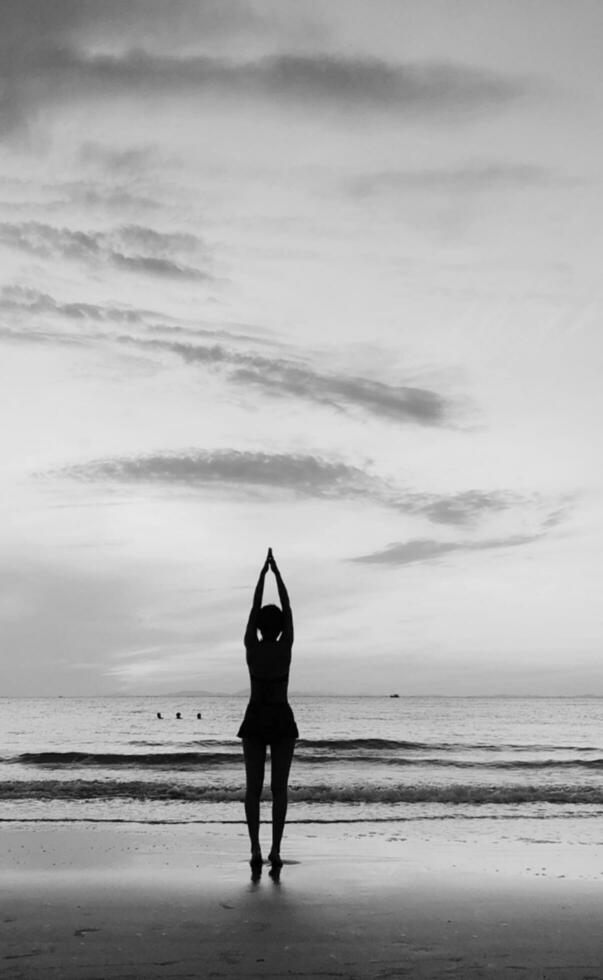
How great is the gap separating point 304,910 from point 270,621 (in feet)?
6.95

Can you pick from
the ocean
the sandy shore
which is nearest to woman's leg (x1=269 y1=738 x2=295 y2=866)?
the sandy shore

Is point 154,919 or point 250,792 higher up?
point 250,792

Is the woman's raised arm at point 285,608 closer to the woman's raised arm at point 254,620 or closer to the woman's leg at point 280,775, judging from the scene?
the woman's raised arm at point 254,620

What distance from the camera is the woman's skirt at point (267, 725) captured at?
276 inches

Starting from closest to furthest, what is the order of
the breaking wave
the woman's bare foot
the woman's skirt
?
the woman's skirt < the woman's bare foot < the breaking wave

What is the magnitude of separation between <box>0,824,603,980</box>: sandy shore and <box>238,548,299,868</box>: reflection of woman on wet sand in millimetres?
902

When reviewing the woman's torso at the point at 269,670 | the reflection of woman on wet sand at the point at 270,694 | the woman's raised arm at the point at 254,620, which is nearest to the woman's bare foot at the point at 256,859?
the reflection of woman on wet sand at the point at 270,694

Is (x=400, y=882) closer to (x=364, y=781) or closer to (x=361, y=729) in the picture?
(x=364, y=781)

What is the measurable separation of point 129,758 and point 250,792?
21361 mm

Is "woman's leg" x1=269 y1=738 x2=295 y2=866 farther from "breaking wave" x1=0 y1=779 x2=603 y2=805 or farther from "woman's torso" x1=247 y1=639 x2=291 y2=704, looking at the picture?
"breaking wave" x1=0 y1=779 x2=603 y2=805

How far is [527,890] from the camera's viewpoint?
722 cm

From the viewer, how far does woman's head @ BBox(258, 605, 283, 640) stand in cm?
712

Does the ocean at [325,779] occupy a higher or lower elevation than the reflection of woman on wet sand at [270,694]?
lower

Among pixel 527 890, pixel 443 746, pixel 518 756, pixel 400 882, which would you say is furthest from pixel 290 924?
pixel 443 746
